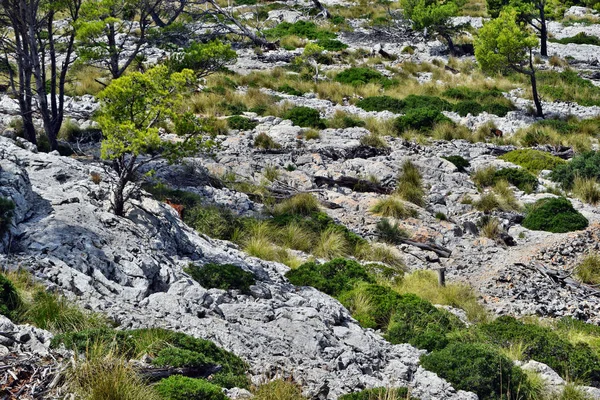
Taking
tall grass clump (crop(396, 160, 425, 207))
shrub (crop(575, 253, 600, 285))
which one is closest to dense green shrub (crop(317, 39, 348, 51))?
tall grass clump (crop(396, 160, 425, 207))

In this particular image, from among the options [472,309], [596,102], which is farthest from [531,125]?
[472,309]

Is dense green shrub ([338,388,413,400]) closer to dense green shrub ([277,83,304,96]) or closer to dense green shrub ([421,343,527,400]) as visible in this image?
dense green shrub ([421,343,527,400])

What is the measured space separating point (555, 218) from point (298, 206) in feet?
18.1

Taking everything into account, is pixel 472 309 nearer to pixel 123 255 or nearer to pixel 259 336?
pixel 259 336

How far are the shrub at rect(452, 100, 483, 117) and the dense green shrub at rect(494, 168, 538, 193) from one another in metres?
5.42

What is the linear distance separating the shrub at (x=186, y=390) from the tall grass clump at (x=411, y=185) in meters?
10.5

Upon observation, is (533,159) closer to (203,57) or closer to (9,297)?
(203,57)

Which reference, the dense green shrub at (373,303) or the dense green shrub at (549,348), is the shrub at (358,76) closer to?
the dense green shrub at (373,303)

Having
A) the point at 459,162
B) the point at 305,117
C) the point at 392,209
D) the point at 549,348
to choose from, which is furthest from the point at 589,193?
the point at 549,348

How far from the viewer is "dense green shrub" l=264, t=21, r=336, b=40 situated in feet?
109

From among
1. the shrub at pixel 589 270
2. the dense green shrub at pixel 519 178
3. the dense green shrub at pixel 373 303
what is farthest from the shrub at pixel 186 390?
the dense green shrub at pixel 519 178

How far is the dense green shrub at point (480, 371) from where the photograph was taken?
21.0 feet

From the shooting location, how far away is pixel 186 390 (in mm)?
4855

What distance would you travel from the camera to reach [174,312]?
6.78 m
